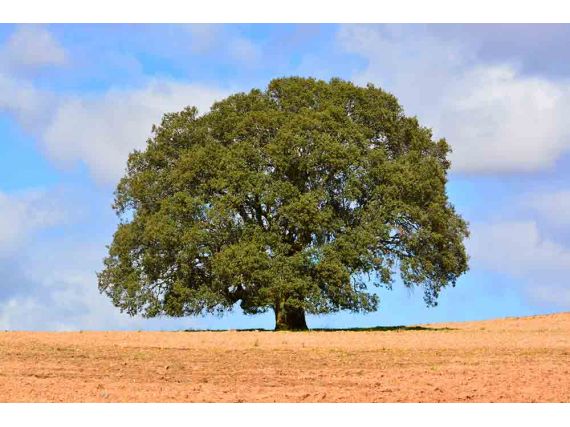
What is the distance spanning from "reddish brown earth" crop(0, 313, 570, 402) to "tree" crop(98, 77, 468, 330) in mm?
2803

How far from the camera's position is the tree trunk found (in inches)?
1379

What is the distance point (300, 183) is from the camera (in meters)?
35.2

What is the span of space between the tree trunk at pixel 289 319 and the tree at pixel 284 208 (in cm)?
5

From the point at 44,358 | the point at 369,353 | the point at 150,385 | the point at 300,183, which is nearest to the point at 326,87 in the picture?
the point at 300,183

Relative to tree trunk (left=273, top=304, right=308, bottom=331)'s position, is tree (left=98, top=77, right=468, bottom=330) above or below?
above

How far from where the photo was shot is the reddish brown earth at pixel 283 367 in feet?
51.3

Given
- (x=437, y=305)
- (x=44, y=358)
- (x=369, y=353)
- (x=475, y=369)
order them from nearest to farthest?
1. (x=475, y=369)
2. (x=44, y=358)
3. (x=369, y=353)
4. (x=437, y=305)

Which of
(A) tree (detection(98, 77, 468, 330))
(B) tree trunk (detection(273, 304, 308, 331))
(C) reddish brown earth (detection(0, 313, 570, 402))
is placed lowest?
(C) reddish brown earth (detection(0, 313, 570, 402))

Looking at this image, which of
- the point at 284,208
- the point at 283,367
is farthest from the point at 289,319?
the point at 283,367

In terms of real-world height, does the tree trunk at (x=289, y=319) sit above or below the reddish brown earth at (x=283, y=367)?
above

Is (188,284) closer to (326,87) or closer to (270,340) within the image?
(270,340)

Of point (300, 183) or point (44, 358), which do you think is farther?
point (300, 183)

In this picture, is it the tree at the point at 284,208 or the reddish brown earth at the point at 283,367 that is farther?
the tree at the point at 284,208

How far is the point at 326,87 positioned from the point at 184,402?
24.2 m
